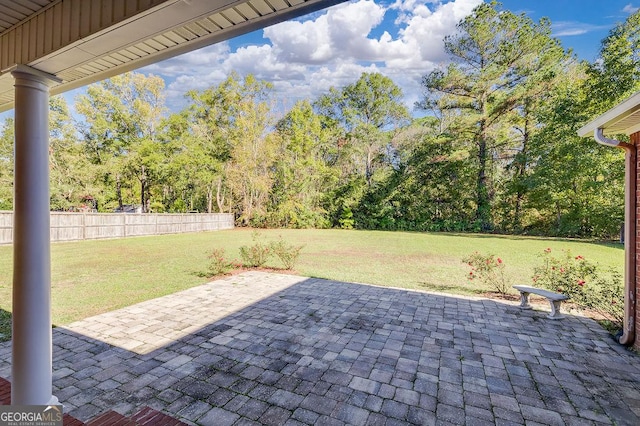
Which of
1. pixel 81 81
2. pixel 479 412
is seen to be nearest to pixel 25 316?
pixel 81 81

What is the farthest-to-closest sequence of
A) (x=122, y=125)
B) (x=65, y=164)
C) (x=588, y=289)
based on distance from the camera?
1. (x=122, y=125)
2. (x=65, y=164)
3. (x=588, y=289)

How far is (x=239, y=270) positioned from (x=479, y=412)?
5744 mm

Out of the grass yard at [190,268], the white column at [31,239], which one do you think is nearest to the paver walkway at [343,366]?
the white column at [31,239]

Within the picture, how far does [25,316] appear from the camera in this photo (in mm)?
1712

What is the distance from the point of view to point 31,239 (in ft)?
5.50

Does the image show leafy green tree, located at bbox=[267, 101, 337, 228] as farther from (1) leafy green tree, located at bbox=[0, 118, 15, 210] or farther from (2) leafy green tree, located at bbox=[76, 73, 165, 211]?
(1) leafy green tree, located at bbox=[0, 118, 15, 210]

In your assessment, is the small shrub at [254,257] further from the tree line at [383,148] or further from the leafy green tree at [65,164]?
the leafy green tree at [65,164]

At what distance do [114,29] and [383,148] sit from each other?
22807 mm

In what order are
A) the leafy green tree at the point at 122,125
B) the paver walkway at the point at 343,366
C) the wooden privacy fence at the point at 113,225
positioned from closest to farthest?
the paver walkway at the point at 343,366, the wooden privacy fence at the point at 113,225, the leafy green tree at the point at 122,125

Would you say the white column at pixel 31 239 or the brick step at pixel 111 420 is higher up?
Result: the white column at pixel 31 239

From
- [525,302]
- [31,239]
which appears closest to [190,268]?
[31,239]

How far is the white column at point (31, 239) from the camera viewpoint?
5.43 ft

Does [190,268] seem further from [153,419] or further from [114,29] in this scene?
[114,29]

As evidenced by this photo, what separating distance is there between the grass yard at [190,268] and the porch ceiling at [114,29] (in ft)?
10.8
